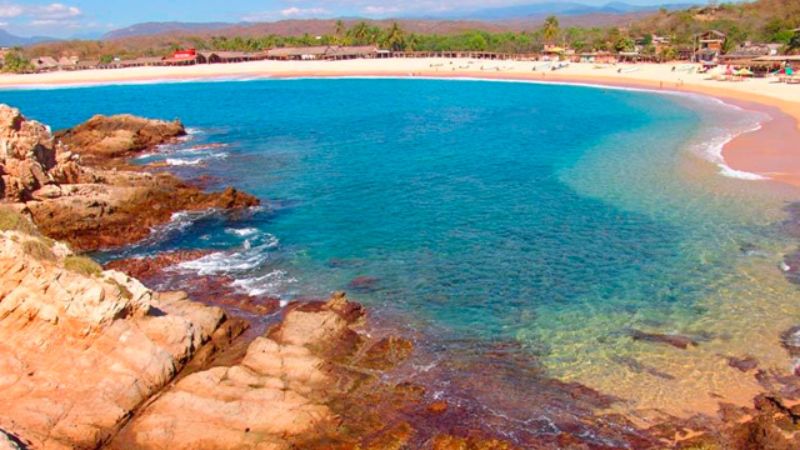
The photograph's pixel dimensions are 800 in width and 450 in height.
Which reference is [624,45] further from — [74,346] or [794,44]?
[74,346]

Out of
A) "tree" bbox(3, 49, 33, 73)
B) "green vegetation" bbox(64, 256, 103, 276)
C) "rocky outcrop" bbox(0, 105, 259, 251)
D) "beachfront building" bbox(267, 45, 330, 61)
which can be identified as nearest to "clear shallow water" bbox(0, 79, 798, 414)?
"rocky outcrop" bbox(0, 105, 259, 251)

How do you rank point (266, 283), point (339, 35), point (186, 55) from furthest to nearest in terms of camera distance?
point (339, 35)
point (186, 55)
point (266, 283)

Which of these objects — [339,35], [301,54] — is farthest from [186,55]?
[339,35]

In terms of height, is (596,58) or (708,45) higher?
(708,45)

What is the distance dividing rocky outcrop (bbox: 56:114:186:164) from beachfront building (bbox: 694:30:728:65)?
84.2m

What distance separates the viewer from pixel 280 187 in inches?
1538

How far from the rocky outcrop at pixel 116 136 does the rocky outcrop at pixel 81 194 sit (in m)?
13.3

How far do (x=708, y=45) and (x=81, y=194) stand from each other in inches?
4204

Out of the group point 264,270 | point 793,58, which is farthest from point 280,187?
point 793,58

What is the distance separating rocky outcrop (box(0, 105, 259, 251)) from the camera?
28781 mm

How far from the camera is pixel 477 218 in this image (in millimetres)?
31781

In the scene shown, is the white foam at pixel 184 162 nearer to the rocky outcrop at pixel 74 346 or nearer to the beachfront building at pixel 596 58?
the rocky outcrop at pixel 74 346

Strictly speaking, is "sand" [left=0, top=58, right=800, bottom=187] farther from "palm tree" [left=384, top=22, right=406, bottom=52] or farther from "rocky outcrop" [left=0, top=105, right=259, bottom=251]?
"rocky outcrop" [left=0, top=105, right=259, bottom=251]

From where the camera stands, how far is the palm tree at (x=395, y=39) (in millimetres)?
Answer: 147375
